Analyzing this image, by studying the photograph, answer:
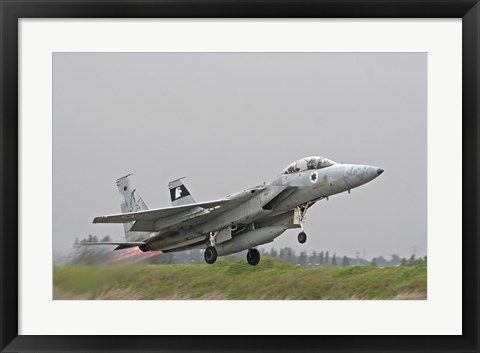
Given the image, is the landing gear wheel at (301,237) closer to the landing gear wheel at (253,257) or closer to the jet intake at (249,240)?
the landing gear wheel at (253,257)

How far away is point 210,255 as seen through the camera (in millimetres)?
17141

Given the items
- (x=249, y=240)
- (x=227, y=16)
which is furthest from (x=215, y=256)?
(x=227, y=16)

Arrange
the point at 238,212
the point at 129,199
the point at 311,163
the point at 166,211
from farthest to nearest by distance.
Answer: the point at 129,199 → the point at 166,211 → the point at 238,212 → the point at 311,163

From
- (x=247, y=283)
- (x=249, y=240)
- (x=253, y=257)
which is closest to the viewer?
(x=247, y=283)

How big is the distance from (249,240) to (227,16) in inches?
335

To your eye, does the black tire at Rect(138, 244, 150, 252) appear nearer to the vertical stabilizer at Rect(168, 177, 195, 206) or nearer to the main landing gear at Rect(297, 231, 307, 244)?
the vertical stabilizer at Rect(168, 177, 195, 206)

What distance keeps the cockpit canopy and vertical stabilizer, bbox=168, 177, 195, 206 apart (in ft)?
10.8

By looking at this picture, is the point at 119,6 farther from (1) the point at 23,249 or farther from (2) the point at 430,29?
(2) the point at 430,29

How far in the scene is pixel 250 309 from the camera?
1088 cm

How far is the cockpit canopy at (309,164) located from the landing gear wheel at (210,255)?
101 inches

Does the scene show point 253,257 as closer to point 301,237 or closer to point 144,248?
point 301,237

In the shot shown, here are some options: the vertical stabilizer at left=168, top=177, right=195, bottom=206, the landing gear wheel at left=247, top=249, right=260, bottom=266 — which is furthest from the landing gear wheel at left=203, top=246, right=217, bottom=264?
the vertical stabilizer at left=168, top=177, right=195, bottom=206

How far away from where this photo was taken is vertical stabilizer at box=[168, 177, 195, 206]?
19719 mm

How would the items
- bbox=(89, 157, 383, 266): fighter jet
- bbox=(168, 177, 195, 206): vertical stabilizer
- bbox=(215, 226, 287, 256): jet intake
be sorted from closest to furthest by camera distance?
1. bbox=(89, 157, 383, 266): fighter jet
2. bbox=(215, 226, 287, 256): jet intake
3. bbox=(168, 177, 195, 206): vertical stabilizer
